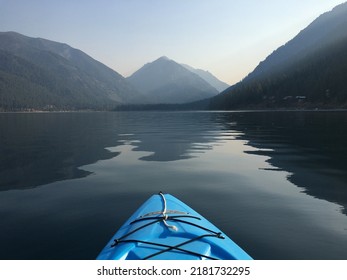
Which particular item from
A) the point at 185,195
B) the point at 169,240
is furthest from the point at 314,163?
the point at 169,240

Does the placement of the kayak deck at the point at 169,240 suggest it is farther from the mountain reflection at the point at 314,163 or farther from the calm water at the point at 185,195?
the mountain reflection at the point at 314,163

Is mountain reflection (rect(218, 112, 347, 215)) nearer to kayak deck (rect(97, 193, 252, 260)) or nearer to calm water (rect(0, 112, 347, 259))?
calm water (rect(0, 112, 347, 259))

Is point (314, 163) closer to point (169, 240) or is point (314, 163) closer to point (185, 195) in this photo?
point (185, 195)

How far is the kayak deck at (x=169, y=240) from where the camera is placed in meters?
6.77

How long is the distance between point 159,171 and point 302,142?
17.9m

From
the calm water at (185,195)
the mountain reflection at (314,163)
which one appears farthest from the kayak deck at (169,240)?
the mountain reflection at (314,163)

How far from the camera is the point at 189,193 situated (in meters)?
14.4

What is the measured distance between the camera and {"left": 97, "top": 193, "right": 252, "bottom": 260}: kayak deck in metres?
6.77

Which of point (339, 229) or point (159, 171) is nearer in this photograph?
point (339, 229)

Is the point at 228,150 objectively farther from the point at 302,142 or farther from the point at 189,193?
the point at 189,193

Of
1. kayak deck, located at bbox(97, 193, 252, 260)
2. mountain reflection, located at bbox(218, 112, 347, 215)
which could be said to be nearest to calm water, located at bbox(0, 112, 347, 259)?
mountain reflection, located at bbox(218, 112, 347, 215)

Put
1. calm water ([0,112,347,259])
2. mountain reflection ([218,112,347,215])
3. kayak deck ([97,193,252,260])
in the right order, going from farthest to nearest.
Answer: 1. mountain reflection ([218,112,347,215])
2. calm water ([0,112,347,259])
3. kayak deck ([97,193,252,260])
